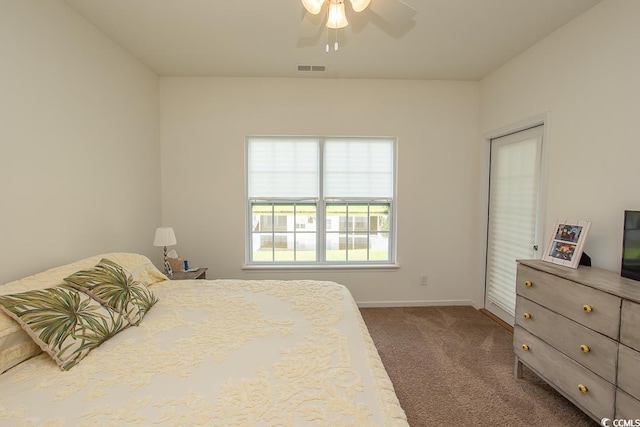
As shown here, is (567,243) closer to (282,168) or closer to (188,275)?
(282,168)

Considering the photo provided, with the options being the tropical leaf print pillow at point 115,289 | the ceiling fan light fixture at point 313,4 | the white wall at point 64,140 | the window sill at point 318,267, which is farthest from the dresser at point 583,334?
the white wall at point 64,140

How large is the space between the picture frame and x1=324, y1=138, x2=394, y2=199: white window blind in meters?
1.73

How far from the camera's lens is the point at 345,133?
3441mm

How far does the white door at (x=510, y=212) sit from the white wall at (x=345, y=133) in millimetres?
244

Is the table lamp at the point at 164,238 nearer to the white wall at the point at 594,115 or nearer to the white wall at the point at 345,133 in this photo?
the white wall at the point at 345,133

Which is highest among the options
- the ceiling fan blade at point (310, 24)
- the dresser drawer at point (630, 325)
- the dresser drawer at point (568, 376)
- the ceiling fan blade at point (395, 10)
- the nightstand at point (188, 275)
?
the ceiling fan blade at point (310, 24)

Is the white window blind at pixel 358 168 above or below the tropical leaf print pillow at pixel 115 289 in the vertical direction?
above

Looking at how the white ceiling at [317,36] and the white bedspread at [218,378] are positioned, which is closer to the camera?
the white bedspread at [218,378]

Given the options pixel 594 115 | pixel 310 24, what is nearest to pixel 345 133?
pixel 310 24

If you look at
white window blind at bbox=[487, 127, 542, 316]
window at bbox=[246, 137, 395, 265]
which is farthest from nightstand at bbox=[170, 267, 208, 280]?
white window blind at bbox=[487, 127, 542, 316]

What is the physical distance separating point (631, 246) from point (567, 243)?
35 centimetres

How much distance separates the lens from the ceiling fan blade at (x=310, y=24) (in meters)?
1.85

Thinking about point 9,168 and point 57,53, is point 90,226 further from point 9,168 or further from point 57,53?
point 57,53

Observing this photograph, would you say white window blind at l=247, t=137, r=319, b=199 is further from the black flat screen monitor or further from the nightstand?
the black flat screen monitor
